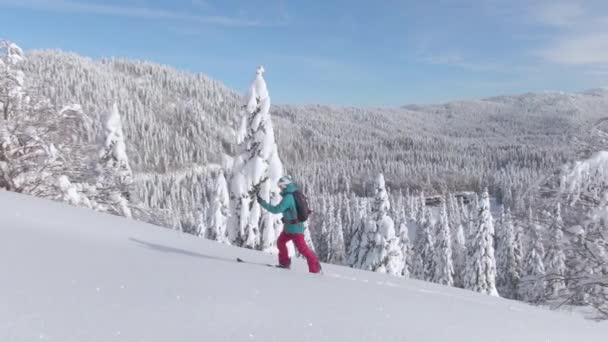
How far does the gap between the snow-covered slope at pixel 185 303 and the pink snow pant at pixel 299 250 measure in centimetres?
117

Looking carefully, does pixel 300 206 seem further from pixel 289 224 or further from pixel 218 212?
pixel 218 212

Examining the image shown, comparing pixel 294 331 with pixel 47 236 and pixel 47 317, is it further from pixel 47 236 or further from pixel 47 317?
pixel 47 236

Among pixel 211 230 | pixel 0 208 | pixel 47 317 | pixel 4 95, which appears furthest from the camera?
pixel 211 230

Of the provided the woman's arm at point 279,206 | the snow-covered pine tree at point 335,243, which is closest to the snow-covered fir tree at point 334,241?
the snow-covered pine tree at point 335,243

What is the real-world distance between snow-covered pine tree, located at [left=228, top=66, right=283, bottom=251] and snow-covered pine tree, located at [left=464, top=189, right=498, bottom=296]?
24498 millimetres

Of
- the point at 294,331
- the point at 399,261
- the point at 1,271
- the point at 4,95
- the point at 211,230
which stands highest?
the point at 4,95

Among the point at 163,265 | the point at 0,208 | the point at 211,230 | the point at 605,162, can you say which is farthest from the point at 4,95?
the point at 211,230

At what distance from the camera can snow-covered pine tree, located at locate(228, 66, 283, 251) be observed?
19078 millimetres

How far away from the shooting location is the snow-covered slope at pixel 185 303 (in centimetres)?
374

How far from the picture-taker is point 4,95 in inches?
423

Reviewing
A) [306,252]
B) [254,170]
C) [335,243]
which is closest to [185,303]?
[306,252]

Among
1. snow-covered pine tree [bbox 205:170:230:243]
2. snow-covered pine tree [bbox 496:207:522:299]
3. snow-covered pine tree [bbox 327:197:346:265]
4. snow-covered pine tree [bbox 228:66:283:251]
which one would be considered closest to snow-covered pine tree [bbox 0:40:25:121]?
snow-covered pine tree [bbox 228:66:283:251]

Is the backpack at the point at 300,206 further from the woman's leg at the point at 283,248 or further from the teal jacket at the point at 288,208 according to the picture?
the woman's leg at the point at 283,248

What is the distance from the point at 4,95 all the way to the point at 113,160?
1054 centimetres
